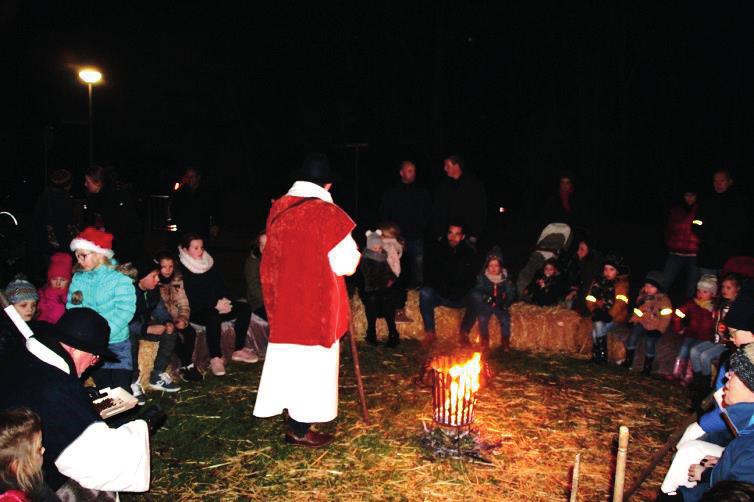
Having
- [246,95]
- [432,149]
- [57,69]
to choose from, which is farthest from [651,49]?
[57,69]

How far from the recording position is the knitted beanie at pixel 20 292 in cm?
549

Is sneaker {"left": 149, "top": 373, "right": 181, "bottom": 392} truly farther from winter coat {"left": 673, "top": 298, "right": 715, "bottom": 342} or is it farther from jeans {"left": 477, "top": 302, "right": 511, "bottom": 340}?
winter coat {"left": 673, "top": 298, "right": 715, "bottom": 342}

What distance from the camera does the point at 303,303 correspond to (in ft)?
17.3

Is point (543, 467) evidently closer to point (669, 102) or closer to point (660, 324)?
point (660, 324)

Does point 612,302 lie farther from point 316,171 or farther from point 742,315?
point 316,171

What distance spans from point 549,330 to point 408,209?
9.03 feet

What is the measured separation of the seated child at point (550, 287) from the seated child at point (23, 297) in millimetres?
6298

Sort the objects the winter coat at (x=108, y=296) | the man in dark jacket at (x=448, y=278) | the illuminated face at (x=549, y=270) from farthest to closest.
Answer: the illuminated face at (x=549, y=270) → the man in dark jacket at (x=448, y=278) → the winter coat at (x=108, y=296)

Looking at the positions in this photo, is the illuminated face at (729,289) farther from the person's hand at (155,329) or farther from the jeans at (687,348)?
the person's hand at (155,329)

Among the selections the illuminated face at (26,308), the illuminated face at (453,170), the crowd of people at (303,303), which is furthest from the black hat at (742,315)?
the illuminated face at (26,308)

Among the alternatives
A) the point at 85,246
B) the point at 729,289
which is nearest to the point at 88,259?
the point at 85,246

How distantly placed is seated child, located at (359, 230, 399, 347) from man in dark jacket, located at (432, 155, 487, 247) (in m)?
1.25

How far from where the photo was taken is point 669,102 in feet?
72.7

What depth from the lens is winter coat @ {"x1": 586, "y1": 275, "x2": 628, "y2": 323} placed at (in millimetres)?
8023
